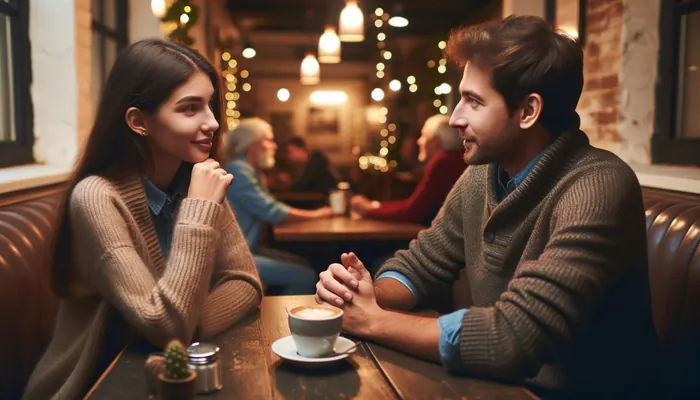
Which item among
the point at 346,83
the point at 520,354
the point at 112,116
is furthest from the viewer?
the point at 346,83

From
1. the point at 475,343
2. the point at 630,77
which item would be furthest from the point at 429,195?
the point at 475,343

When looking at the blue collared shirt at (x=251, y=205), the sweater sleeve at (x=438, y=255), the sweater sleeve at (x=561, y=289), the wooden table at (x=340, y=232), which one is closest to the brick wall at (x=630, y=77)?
the wooden table at (x=340, y=232)

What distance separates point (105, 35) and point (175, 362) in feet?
11.6

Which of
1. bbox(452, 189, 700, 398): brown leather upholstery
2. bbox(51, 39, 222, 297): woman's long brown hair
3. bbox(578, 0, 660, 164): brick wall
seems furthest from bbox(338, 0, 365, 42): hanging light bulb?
bbox(51, 39, 222, 297): woman's long brown hair

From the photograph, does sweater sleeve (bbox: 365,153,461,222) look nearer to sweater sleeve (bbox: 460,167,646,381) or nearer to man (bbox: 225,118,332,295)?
man (bbox: 225,118,332,295)

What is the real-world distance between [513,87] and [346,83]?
15.5 metres

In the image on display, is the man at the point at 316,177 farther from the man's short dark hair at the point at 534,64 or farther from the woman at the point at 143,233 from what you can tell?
the man's short dark hair at the point at 534,64

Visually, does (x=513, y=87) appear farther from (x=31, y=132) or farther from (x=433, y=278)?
(x=31, y=132)

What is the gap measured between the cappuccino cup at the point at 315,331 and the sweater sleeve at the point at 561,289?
0.24m

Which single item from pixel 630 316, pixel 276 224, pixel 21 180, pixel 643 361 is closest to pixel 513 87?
pixel 630 316

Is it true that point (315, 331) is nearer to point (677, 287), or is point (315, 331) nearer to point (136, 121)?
point (136, 121)

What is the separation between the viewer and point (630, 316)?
146 cm

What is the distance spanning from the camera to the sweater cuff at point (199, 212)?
1501mm

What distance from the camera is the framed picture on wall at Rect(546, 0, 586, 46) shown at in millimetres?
3408
